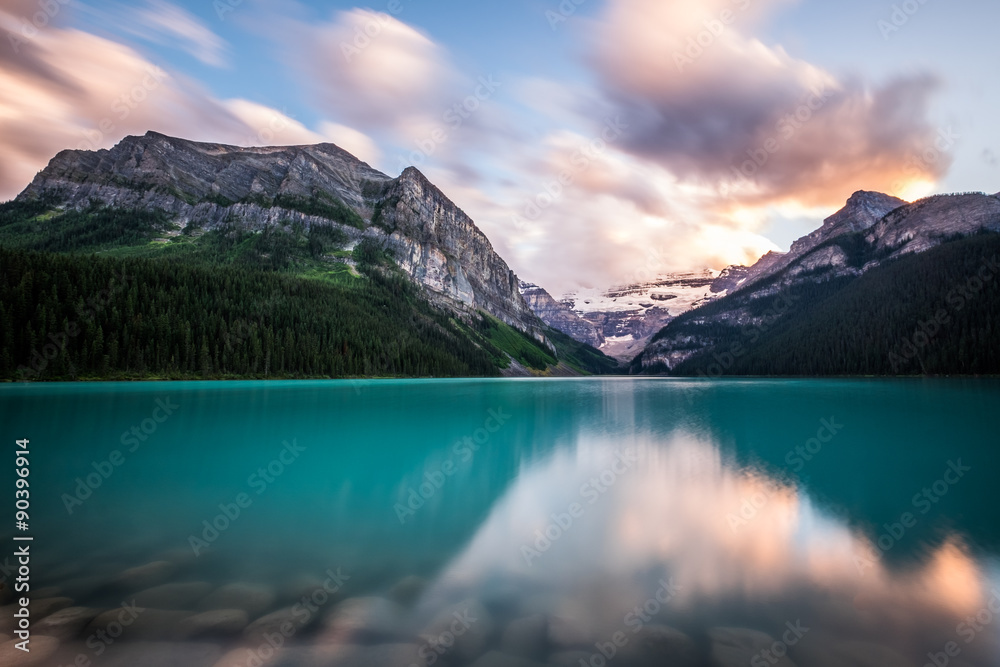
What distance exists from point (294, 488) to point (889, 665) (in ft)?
57.7

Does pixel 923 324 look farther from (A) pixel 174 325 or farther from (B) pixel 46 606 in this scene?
(A) pixel 174 325

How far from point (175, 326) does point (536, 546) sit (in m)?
112

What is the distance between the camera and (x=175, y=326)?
99.6 m

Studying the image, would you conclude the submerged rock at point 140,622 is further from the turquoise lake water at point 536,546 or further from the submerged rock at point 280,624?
the submerged rock at point 280,624

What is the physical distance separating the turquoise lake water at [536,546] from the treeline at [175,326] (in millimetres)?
74230

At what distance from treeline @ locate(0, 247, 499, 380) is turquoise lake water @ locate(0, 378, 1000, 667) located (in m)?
74.2

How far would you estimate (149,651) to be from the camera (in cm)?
683

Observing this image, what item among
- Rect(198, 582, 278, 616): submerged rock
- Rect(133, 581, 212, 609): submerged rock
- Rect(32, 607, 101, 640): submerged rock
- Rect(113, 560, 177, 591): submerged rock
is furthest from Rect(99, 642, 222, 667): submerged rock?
Rect(113, 560, 177, 591): submerged rock

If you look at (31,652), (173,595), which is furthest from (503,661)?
(31,652)

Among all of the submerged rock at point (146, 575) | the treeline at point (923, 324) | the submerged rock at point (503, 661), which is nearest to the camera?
the submerged rock at point (503, 661)

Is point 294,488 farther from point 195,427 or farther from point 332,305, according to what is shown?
point 332,305

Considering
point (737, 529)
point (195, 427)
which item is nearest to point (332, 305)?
point (195, 427)

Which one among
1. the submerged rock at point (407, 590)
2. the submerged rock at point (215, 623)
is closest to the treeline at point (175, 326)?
the submerged rock at point (215, 623)

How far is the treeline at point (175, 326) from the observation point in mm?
81500
